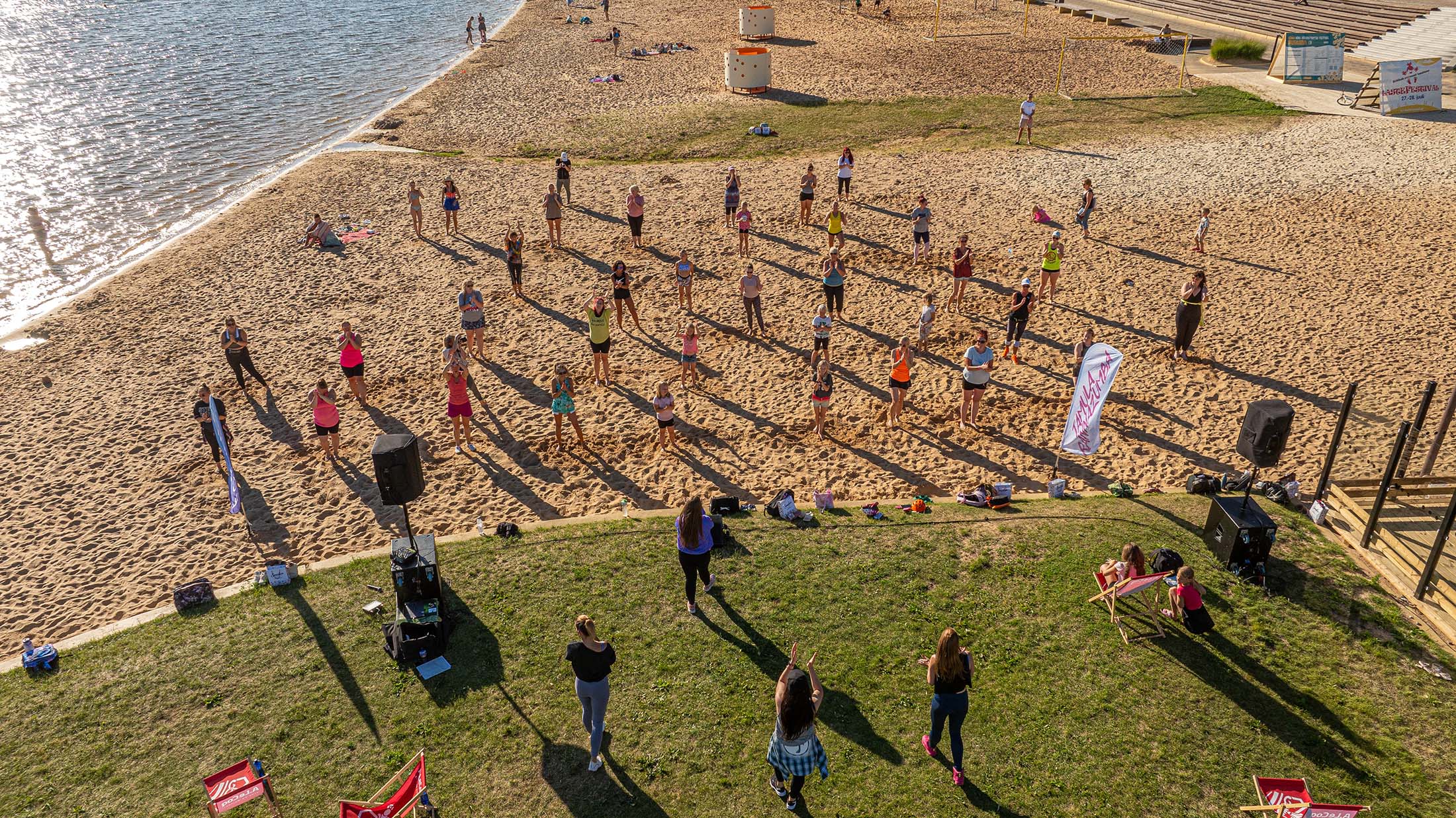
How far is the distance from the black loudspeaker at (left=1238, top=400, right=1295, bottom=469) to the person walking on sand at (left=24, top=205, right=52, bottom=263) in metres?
30.3

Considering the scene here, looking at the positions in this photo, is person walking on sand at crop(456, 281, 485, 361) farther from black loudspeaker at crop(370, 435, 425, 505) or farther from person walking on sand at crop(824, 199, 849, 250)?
person walking on sand at crop(824, 199, 849, 250)

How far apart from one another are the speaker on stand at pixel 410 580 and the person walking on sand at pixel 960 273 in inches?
447

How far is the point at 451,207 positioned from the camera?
2288 cm

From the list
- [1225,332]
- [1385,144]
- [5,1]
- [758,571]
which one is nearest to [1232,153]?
[1385,144]

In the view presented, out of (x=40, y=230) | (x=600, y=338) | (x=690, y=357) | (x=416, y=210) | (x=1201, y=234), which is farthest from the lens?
(x=40, y=230)

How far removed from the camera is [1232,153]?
25875 millimetres

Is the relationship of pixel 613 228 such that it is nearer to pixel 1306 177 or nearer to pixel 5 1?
pixel 1306 177

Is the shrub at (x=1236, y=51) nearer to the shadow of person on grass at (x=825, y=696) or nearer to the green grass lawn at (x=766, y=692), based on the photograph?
the green grass lawn at (x=766, y=692)

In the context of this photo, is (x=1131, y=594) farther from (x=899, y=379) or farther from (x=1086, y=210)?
(x=1086, y=210)

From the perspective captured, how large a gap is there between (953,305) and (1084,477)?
20.2 ft

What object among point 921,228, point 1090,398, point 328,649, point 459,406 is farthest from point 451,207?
point 1090,398

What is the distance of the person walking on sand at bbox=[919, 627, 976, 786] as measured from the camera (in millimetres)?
7453

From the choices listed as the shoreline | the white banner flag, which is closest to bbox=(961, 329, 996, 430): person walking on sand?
the white banner flag

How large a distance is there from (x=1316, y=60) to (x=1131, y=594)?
31.4 meters
